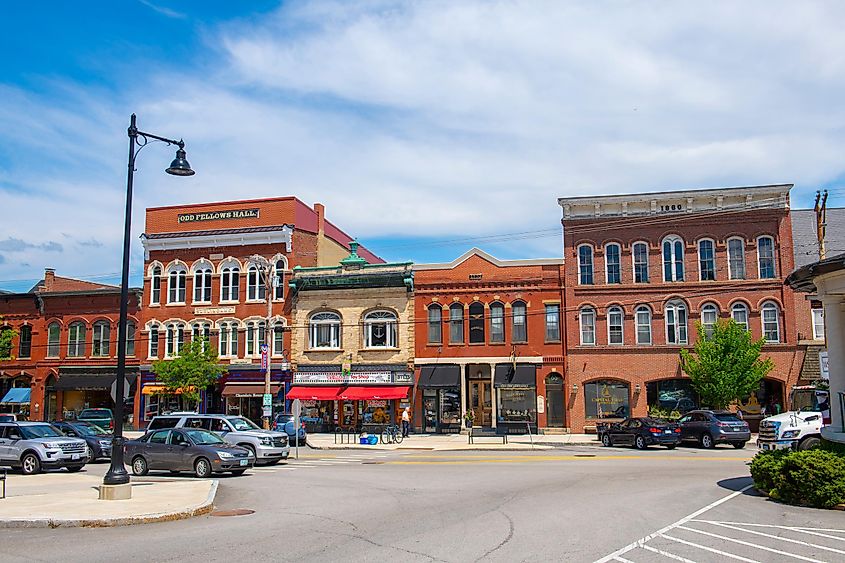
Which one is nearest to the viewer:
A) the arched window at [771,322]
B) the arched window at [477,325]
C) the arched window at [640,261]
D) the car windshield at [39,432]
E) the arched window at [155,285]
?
the car windshield at [39,432]

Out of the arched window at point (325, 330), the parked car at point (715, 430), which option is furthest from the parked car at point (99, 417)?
the parked car at point (715, 430)

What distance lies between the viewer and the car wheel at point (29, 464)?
80.6 feet

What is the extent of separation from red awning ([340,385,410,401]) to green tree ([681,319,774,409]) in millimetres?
15261

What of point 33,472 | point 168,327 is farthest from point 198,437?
point 168,327

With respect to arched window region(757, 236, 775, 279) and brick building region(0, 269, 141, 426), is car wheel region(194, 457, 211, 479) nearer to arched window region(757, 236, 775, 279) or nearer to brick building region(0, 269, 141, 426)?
brick building region(0, 269, 141, 426)

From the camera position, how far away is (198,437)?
23969mm

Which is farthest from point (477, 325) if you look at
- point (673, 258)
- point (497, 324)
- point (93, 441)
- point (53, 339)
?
point (53, 339)

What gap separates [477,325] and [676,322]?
1063 cm

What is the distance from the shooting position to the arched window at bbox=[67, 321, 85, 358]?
51344 mm

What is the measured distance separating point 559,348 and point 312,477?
76.2 feet

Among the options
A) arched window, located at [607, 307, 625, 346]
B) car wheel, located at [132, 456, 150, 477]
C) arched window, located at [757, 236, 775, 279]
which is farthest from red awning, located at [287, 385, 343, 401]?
arched window, located at [757, 236, 775, 279]

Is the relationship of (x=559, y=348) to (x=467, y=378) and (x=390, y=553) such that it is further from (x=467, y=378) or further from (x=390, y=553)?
(x=390, y=553)

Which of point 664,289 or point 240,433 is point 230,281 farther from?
point 664,289

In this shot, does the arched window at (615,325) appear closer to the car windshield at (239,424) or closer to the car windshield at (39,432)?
the car windshield at (239,424)
